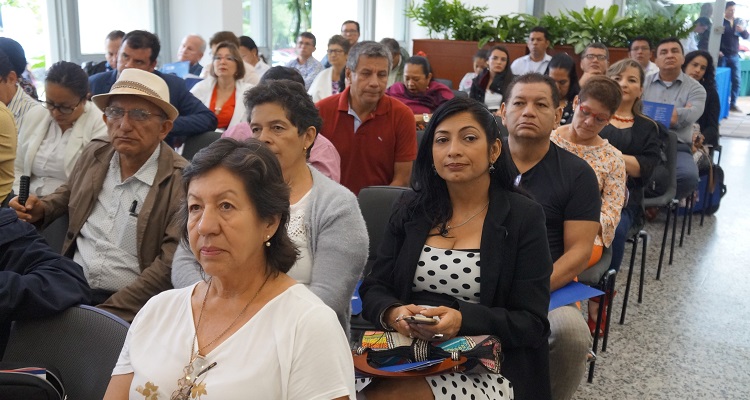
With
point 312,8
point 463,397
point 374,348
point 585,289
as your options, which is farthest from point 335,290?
point 312,8

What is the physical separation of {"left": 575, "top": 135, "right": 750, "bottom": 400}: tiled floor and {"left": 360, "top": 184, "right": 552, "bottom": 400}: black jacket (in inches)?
46.6

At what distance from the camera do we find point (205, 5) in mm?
8523

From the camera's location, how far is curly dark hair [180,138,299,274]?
1.55m

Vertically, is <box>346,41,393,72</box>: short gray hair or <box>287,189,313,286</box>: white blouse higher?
<box>346,41,393,72</box>: short gray hair

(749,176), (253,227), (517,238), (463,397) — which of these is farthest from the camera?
(749,176)

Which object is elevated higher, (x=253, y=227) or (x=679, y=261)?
(x=253, y=227)

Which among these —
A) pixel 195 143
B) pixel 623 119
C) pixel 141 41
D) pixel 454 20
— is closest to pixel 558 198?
pixel 623 119

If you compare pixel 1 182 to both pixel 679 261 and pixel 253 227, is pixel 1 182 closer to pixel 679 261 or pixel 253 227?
pixel 253 227

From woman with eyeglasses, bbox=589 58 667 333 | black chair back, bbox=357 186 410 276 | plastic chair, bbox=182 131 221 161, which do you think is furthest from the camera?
plastic chair, bbox=182 131 221 161

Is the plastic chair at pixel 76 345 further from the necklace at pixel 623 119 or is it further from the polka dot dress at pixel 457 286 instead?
the necklace at pixel 623 119

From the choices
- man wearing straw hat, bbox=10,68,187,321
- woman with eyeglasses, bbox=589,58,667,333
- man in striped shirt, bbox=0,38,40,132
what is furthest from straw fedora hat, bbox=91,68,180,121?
woman with eyeglasses, bbox=589,58,667,333

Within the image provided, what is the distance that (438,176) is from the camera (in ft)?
7.35

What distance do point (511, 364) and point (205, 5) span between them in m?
7.45

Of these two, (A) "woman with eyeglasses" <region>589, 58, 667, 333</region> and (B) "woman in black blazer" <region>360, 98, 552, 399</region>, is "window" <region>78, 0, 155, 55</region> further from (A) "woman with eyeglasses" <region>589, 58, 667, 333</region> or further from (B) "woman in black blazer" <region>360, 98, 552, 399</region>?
(B) "woman in black blazer" <region>360, 98, 552, 399</region>
